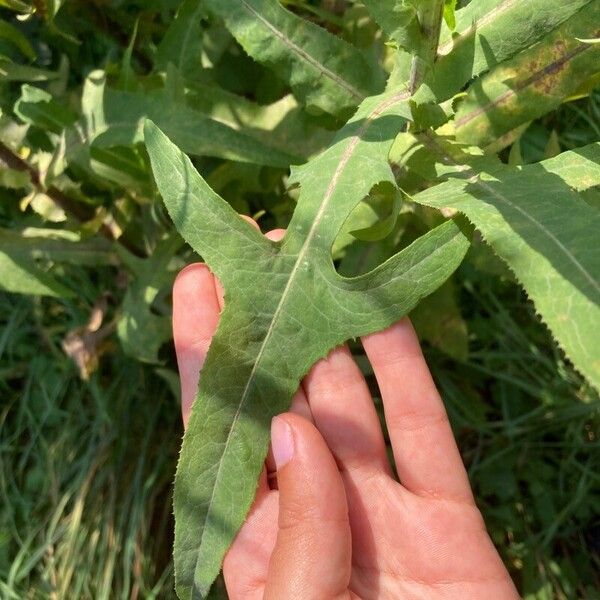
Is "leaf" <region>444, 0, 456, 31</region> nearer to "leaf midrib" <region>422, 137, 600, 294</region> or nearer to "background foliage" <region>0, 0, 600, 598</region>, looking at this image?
"leaf midrib" <region>422, 137, 600, 294</region>

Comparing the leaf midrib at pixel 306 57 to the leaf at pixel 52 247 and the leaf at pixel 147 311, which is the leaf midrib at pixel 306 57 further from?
the leaf at pixel 52 247

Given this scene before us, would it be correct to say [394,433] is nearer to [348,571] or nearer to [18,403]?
[348,571]

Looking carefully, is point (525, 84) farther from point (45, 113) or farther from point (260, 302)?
point (45, 113)

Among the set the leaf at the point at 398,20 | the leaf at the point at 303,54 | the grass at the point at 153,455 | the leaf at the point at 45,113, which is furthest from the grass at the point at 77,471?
the leaf at the point at 398,20

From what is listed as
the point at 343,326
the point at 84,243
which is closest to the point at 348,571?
the point at 343,326

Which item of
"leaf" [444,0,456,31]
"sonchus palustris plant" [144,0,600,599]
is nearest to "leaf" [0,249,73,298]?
"sonchus palustris plant" [144,0,600,599]

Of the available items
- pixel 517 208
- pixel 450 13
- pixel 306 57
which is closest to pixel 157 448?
pixel 306 57

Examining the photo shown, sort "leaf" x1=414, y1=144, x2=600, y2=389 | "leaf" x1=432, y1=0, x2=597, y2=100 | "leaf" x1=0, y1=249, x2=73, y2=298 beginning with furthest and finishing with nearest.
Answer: "leaf" x1=0, y1=249, x2=73, y2=298, "leaf" x1=432, y1=0, x2=597, y2=100, "leaf" x1=414, y1=144, x2=600, y2=389
